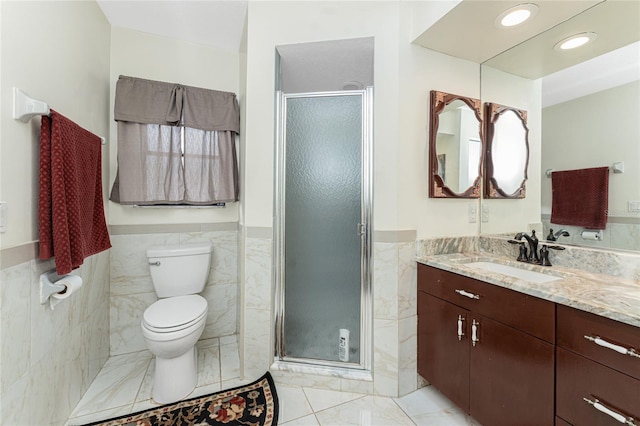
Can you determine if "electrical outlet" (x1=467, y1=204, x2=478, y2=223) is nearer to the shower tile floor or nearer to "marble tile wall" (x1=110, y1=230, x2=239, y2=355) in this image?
the shower tile floor

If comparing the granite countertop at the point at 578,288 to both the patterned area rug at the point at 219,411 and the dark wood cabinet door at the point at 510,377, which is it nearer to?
the dark wood cabinet door at the point at 510,377

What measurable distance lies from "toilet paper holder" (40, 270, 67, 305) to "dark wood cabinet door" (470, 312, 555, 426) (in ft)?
6.57

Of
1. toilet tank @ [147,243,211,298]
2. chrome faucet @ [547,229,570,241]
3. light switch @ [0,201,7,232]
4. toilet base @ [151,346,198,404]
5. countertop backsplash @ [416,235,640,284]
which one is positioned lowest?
toilet base @ [151,346,198,404]

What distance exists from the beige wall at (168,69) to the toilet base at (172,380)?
1021 millimetres

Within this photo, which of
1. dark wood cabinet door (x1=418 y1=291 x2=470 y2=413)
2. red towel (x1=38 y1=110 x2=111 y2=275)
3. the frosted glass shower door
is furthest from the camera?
the frosted glass shower door

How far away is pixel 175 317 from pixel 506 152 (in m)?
2.39

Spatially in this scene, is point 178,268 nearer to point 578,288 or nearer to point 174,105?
point 174,105

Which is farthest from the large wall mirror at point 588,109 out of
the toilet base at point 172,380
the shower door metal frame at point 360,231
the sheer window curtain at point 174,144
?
the toilet base at point 172,380

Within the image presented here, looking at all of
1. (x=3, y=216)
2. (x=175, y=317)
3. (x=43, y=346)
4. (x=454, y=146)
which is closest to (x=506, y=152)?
(x=454, y=146)

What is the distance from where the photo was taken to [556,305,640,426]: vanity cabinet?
83 centimetres

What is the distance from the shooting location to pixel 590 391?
92cm

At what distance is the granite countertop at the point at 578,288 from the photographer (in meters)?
0.89

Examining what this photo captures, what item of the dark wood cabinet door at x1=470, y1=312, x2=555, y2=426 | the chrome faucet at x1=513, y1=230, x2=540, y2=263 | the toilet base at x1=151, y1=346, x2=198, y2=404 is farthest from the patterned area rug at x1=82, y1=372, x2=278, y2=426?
the chrome faucet at x1=513, y1=230, x2=540, y2=263

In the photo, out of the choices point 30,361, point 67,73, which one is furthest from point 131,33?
point 30,361
